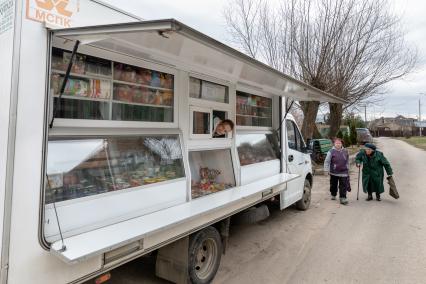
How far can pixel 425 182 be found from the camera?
10.1 m

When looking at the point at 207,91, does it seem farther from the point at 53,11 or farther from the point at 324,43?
the point at 324,43

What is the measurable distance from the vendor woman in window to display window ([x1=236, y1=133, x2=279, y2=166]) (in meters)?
0.39

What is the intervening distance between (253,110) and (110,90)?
293cm

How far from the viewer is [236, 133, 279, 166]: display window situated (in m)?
4.77

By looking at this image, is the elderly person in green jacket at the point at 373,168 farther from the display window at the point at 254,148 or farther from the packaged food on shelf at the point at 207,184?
the packaged food on shelf at the point at 207,184

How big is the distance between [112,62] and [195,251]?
6.56 ft

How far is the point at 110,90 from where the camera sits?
111 inches

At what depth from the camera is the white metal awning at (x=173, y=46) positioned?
196 centimetres

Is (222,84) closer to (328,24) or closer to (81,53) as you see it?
(81,53)

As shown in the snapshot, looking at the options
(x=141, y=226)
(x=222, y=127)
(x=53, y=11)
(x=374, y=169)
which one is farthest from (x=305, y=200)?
(x=53, y=11)

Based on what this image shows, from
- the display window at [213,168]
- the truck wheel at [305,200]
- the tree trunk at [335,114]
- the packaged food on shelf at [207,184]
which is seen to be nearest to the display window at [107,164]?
the packaged food on shelf at [207,184]

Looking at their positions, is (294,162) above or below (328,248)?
above

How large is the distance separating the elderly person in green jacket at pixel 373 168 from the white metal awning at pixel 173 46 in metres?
4.99

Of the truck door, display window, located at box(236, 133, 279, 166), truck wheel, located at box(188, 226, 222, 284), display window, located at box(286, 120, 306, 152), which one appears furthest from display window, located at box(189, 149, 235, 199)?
display window, located at box(286, 120, 306, 152)
